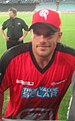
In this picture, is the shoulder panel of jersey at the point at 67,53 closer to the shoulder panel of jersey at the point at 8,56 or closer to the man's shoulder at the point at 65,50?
the man's shoulder at the point at 65,50

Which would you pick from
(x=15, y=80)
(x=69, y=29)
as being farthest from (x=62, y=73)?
(x=69, y=29)

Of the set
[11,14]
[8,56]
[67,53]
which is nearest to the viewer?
[8,56]

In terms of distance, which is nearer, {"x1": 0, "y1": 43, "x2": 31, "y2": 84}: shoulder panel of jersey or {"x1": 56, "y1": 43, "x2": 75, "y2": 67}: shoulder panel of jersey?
{"x1": 0, "y1": 43, "x2": 31, "y2": 84}: shoulder panel of jersey

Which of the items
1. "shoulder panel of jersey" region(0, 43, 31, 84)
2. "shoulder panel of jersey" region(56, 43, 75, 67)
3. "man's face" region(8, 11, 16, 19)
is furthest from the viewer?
"man's face" region(8, 11, 16, 19)

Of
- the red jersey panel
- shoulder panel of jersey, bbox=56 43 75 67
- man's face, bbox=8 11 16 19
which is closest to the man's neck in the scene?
the red jersey panel

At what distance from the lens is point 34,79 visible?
362cm

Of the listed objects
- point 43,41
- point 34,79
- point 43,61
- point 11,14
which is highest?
point 43,41

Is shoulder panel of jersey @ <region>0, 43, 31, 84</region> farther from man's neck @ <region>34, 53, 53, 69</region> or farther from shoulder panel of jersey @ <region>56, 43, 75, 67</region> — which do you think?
shoulder panel of jersey @ <region>56, 43, 75, 67</region>

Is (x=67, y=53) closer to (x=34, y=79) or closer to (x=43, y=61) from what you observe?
(x=43, y=61)

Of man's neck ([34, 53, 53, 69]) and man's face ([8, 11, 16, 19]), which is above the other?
man's neck ([34, 53, 53, 69])

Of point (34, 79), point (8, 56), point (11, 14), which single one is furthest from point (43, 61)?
point (11, 14)

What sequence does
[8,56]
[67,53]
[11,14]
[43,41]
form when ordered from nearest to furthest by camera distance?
[43,41] < [8,56] < [67,53] < [11,14]

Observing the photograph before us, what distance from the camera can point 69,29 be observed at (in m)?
23.8

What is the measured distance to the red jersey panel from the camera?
11.8ft
